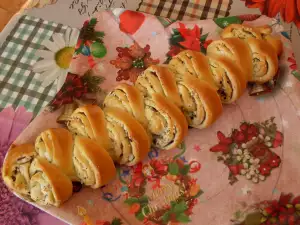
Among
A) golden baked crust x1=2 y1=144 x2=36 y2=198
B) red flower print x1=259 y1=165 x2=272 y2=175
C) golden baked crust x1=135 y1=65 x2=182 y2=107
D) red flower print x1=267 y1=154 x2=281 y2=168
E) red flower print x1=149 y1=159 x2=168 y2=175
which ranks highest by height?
golden baked crust x1=135 y1=65 x2=182 y2=107

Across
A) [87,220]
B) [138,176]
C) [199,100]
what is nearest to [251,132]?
[199,100]

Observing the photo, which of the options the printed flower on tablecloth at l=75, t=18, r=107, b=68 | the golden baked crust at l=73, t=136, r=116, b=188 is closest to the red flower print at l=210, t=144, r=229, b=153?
the golden baked crust at l=73, t=136, r=116, b=188

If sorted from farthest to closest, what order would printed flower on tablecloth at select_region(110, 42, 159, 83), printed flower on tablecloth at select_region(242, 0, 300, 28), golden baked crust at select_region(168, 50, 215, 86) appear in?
1. printed flower on tablecloth at select_region(242, 0, 300, 28)
2. printed flower on tablecloth at select_region(110, 42, 159, 83)
3. golden baked crust at select_region(168, 50, 215, 86)

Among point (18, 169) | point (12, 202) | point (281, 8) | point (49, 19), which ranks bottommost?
point (12, 202)

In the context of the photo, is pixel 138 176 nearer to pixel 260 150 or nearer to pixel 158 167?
pixel 158 167

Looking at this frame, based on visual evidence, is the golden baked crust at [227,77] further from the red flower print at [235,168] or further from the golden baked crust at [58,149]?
the golden baked crust at [58,149]

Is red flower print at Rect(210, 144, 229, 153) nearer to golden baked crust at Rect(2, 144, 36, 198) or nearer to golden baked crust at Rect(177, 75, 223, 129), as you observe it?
golden baked crust at Rect(177, 75, 223, 129)
